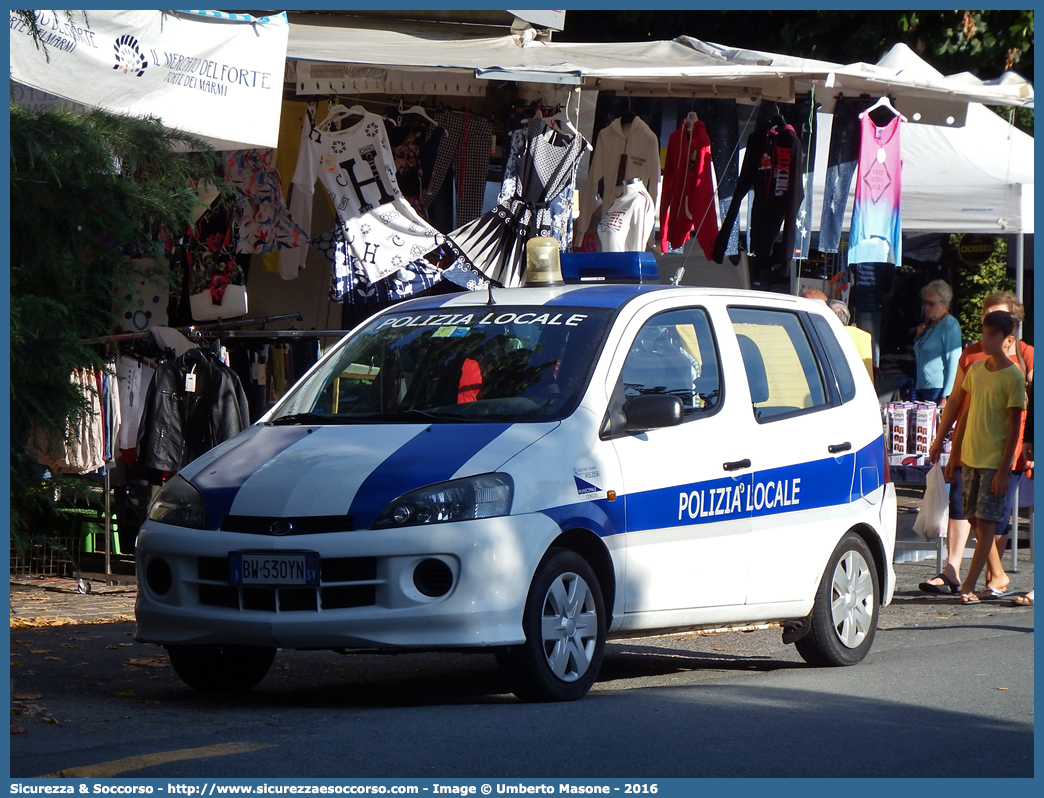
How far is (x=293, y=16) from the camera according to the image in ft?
50.7

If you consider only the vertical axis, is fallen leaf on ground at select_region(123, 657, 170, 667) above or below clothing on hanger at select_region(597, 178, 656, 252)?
below

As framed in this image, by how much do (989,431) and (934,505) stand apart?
0.93 metres

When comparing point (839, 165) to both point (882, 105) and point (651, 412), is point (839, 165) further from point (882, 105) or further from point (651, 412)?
point (651, 412)

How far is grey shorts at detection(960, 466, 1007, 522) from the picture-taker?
35.8 ft

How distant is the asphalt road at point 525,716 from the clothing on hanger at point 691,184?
14.1 feet

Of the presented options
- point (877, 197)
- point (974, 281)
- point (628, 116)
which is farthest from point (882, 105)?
point (974, 281)

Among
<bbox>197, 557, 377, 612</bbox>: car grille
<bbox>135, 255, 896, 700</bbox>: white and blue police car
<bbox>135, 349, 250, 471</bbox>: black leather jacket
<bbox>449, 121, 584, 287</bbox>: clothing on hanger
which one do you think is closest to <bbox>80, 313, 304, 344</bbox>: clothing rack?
<bbox>135, 349, 250, 471</bbox>: black leather jacket

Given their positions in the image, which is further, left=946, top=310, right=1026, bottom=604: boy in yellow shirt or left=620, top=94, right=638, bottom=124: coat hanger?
left=620, top=94, right=638, bottom=124: coat hanger

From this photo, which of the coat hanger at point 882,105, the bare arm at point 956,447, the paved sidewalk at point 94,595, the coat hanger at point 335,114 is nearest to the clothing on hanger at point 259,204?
the coat hanger at point 335,114

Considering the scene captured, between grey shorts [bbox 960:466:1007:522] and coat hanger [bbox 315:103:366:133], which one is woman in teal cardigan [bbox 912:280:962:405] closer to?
grey shorts [bbox 960:466:1007:522]

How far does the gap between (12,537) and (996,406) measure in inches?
270

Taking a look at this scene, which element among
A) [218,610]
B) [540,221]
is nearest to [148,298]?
[540,221]

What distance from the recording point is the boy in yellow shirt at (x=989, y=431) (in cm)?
1085

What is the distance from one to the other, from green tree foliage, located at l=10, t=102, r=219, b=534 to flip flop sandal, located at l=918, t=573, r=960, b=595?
6578 millimetres
